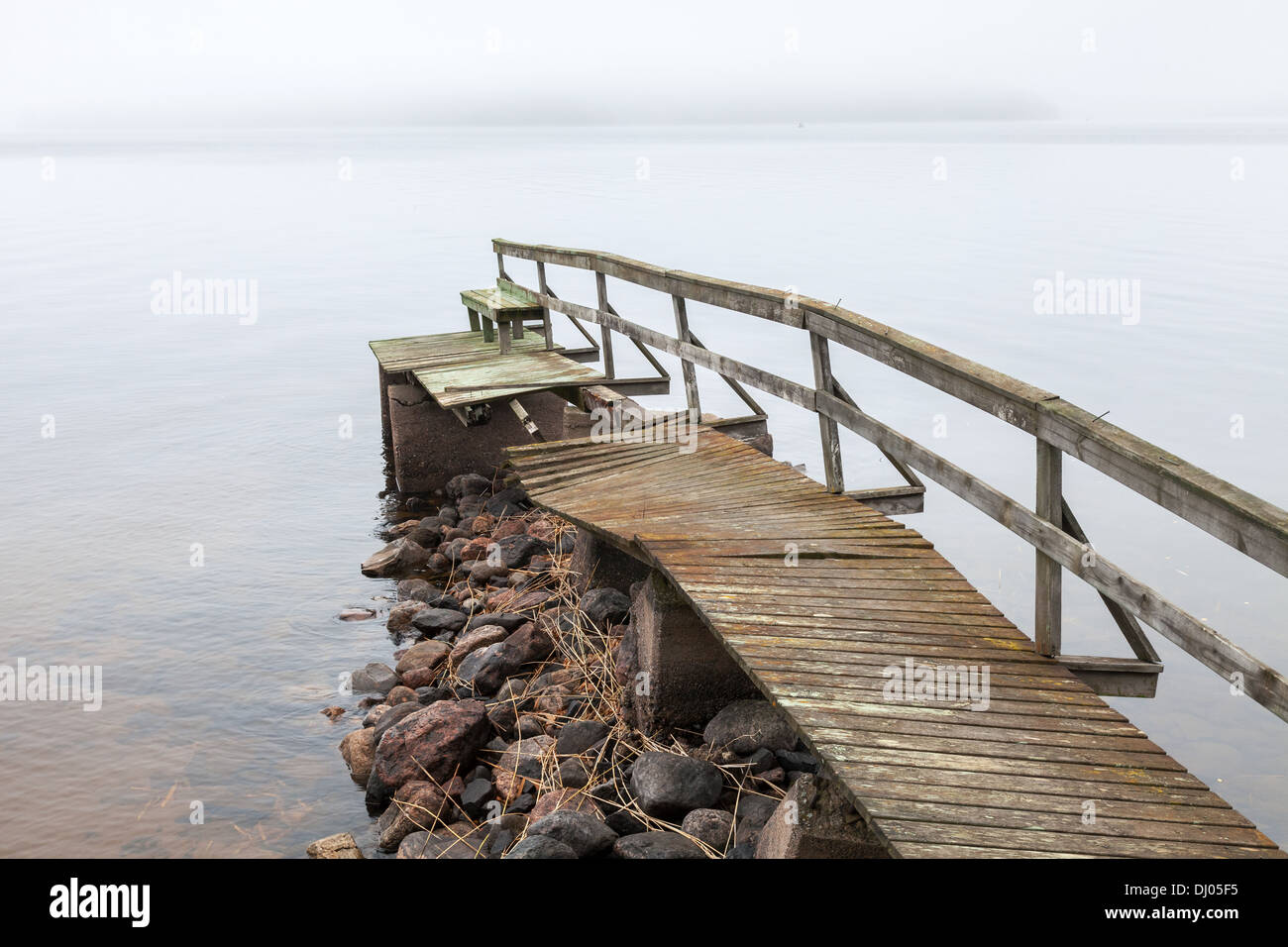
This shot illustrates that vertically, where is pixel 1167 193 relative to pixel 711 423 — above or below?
above

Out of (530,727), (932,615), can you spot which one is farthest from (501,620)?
(932,615)

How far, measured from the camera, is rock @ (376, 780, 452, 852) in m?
6.04

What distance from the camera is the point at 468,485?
11.9 metres

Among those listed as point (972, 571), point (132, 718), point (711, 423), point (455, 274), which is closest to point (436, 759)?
point (132, 718)

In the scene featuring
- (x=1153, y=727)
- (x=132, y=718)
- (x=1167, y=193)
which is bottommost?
(x=1153, y=727)

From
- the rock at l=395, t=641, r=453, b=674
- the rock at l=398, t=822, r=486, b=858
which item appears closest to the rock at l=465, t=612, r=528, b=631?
the rock at l=395, t=641, r=453, b=674

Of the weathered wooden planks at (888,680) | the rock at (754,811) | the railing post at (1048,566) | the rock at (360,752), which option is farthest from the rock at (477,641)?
the railing post at (1048,566)

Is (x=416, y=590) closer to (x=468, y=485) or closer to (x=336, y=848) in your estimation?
(x=468, y=485)

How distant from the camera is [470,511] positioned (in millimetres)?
11242

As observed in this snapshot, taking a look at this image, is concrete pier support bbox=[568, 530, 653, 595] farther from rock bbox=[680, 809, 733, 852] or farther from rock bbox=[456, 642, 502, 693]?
rock bbox=[680, 809, 733, 852]

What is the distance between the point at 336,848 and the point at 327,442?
11.6 meters
